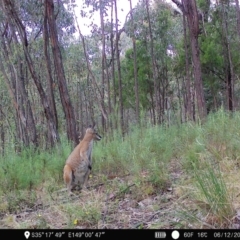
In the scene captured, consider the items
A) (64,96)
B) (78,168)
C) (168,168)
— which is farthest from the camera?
(64,96)

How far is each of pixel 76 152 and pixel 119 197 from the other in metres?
1.79

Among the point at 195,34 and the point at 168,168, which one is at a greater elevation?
the point at 195,34

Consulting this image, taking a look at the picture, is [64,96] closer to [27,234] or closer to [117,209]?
[117,209]

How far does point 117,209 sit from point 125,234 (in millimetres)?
1280

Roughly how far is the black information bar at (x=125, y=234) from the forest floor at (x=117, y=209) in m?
0.31

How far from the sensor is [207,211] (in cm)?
361

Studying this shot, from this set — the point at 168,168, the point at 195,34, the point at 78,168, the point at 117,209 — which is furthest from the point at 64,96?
the point at 117,209

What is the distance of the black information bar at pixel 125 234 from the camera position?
9.87 feet

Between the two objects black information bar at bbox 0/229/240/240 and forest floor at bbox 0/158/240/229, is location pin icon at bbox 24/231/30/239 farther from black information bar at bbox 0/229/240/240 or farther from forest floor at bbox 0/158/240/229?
forest floor at bbox 0/158/240/229

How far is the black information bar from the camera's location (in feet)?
9.87

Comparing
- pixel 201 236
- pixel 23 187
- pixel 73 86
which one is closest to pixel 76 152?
pixel 23 187

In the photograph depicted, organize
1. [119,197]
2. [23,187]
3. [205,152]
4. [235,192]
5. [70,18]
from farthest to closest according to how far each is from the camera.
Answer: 1. [70,18]
2. [23,187]
3. [205,152]
4. [119,197]
5. [235,192]

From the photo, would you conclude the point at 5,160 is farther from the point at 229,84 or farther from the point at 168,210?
the point at 229,84

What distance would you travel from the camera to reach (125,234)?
3424mm
